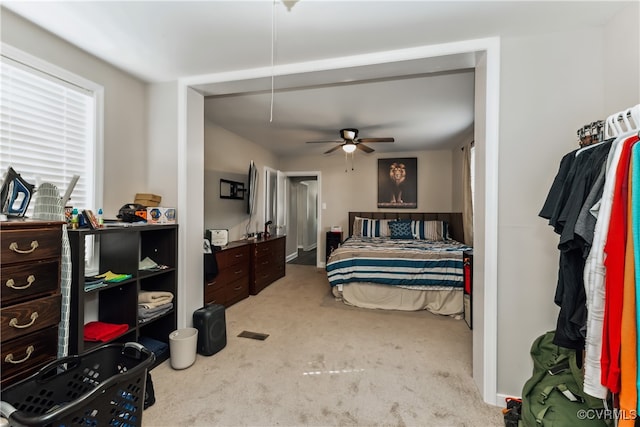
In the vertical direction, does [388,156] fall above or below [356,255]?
above

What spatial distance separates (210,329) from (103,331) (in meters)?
0.72

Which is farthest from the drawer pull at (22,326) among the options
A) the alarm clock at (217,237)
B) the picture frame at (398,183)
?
the picture frame at (398,183)

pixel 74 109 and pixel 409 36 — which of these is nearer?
pixel 409 36

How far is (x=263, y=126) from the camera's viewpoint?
4113mm

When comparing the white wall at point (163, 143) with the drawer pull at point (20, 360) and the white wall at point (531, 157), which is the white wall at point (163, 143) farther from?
the white wall at point (531, 157)

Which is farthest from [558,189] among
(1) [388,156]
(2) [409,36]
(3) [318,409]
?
(1) [388,156]

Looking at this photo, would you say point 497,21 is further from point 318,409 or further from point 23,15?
point 23,15

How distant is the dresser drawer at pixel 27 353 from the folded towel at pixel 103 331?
0.48m

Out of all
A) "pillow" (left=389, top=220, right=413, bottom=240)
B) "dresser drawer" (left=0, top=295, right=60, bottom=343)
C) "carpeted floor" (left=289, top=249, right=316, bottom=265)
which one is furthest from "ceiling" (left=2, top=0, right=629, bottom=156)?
"carpeted floor" (left=289, top=249, right=316, bottom=265)

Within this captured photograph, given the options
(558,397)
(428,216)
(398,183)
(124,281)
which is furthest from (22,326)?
(428,216)

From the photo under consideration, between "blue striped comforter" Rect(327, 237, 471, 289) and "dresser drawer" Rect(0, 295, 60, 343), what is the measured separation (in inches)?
109

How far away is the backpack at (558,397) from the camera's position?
1.31 m

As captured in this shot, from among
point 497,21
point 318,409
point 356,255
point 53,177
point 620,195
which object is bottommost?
point 318,409

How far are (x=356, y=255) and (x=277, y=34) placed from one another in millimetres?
2591
